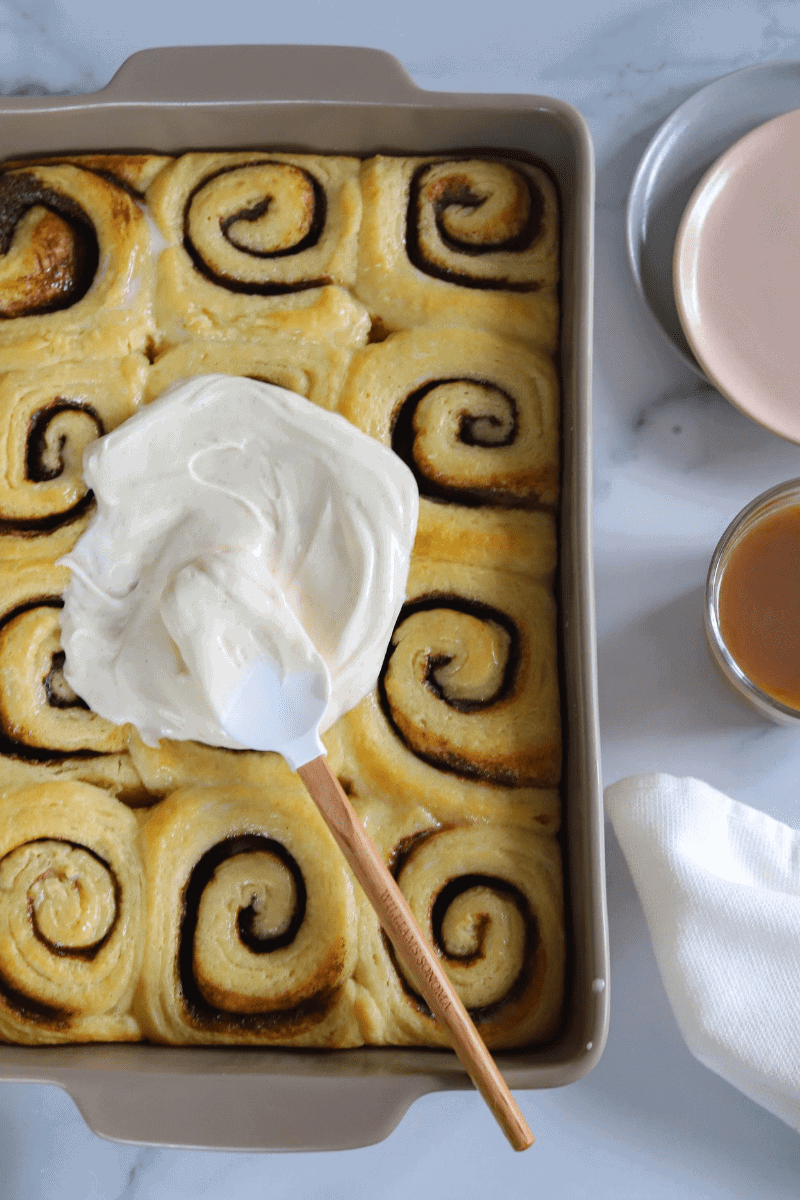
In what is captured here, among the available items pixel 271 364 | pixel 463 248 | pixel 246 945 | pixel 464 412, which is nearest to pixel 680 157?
pixel 463 248

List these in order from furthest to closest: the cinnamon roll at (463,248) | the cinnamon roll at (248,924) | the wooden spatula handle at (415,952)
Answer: the cinnamon roll at (463,248)
the cinnamon roll at (248,924)
the wooden spatula handle at (415,952)

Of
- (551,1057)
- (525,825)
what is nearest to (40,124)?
(525,825)

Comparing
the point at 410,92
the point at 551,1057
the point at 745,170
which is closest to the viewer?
the point at 551,1057

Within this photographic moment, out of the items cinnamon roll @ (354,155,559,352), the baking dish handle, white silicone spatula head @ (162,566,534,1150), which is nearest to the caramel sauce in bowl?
cinnamon roll @ (354,155,559,352)

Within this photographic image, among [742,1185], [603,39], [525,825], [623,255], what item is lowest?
[742,1185]

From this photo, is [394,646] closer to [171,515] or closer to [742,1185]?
[171,515]

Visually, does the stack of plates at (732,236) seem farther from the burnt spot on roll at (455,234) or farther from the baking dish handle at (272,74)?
the baking dish handle at (272,74)

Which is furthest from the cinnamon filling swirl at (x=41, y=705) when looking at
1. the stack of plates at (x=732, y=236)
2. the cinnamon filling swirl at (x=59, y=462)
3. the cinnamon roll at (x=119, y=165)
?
the stack of plates at (x=732, y=236)
